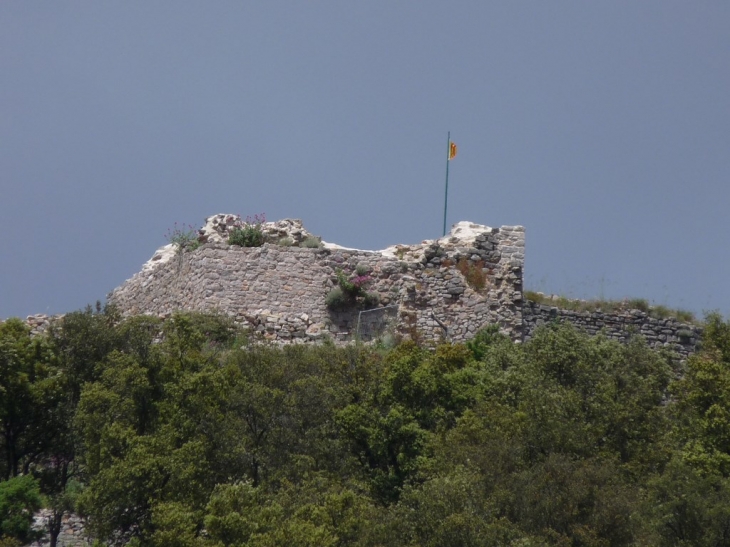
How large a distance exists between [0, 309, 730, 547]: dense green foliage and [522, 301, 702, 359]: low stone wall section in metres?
4.18

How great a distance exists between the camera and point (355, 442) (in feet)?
86.8

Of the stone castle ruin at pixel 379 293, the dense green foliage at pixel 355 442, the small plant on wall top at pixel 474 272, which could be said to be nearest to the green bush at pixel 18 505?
the dense green foliage at pixel 355 442

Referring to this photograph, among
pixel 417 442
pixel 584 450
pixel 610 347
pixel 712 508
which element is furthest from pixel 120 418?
pixel 610 347

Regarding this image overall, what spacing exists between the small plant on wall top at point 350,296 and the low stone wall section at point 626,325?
14.4 ft

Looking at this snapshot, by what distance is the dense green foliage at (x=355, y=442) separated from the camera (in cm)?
2202

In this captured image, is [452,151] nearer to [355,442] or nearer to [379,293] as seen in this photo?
[379,293]

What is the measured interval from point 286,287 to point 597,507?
1575 cm

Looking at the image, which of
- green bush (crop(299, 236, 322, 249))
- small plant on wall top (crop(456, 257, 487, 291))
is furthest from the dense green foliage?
green bush (crop(299, 236, 322, 249))

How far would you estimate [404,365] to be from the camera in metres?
27.8

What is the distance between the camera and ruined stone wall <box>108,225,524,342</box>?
35.7m

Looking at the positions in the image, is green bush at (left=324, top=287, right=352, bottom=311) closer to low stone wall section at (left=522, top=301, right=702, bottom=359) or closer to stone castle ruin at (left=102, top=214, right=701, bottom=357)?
stone castle ruin at (left=102, top=214, right=701, bottom=357)

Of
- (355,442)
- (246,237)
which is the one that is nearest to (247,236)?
(246,237)

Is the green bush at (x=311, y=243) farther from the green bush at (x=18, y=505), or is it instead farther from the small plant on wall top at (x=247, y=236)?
the green bush at (x=18, y=505)

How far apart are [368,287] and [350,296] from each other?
667 millimetres
